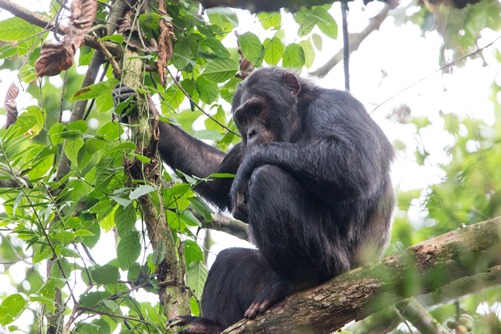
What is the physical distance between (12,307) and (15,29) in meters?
3.21

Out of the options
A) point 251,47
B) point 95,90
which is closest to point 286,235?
point 95,90

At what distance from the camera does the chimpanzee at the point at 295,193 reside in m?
5.58

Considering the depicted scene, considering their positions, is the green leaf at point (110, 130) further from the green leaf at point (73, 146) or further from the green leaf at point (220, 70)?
the green leaf at point (220, 70)

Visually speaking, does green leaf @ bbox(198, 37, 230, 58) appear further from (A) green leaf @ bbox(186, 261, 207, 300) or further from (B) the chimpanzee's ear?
(A) green leaf @ bbox(186, 261, 207, 300)

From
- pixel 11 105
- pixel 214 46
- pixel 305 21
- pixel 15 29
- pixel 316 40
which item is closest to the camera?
pixel 11 105

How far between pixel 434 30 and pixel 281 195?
3.77 m

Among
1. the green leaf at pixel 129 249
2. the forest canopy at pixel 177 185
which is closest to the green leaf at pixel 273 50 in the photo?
the forest canopy at pixel 177 185

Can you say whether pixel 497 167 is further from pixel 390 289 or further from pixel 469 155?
pixel 390 289

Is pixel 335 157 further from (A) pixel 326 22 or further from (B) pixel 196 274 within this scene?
(B) pixel 196 274

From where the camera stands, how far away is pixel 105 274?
17.8 feet

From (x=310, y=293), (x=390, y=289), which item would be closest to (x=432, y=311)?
(x=390, y=289)

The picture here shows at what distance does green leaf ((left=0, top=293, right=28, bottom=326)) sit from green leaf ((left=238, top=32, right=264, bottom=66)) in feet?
12.7

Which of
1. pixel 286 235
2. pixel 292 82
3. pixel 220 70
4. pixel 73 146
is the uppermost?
pixel 220 70

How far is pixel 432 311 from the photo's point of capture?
1279 millimetres
